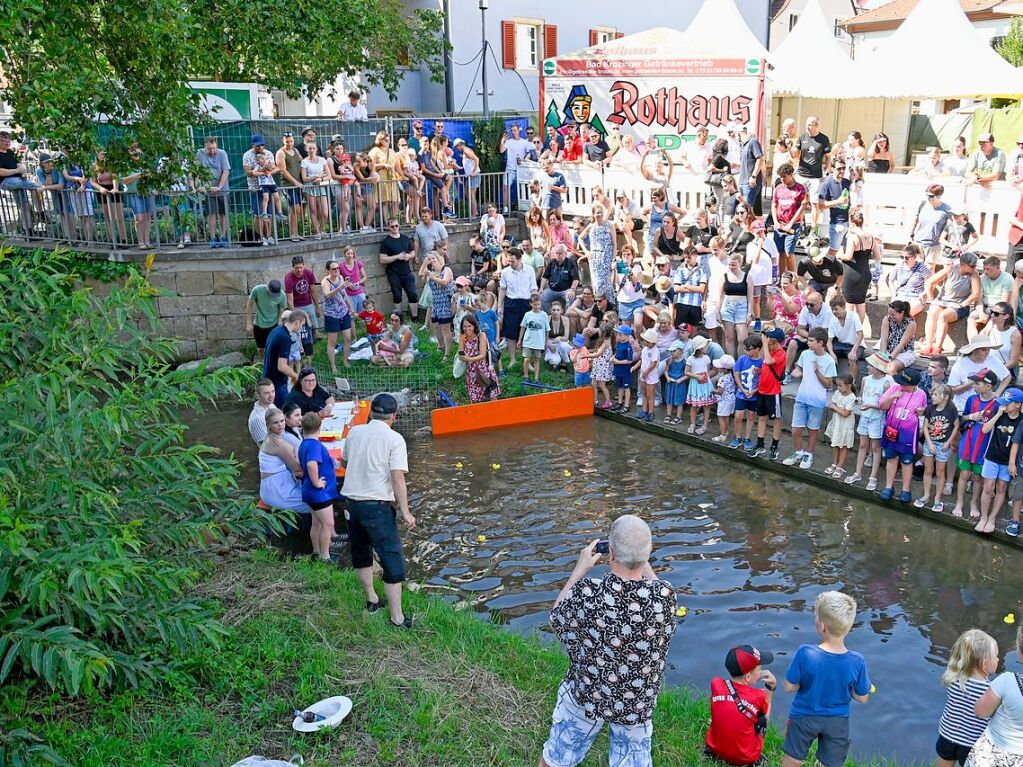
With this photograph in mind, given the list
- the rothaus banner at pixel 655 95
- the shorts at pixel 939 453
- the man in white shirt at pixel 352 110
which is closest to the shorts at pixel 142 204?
the man in white shirt at pixel 352 110

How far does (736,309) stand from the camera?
13203 millimetres

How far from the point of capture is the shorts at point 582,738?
4.64 meters

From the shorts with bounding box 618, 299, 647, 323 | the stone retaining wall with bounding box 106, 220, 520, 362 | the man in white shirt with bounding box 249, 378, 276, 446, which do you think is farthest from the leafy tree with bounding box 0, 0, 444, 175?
the shorts with bounding box 618, 299, 647, 323

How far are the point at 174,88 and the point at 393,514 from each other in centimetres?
747

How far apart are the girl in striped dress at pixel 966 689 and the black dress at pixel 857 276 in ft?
27.7

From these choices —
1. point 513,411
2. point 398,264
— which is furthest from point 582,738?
point 398,264

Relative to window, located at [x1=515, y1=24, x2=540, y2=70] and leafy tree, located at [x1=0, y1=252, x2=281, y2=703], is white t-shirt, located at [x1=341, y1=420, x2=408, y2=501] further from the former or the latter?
window, located at [x1=515, y1=24, x2=540, y2=70]

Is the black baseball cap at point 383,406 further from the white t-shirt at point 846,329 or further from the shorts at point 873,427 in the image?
the white t-shirt at point 846,329

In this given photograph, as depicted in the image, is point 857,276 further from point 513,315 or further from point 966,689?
point 966,689

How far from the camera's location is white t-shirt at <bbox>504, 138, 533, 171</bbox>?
2044 cm

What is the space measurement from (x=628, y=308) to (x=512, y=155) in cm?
755

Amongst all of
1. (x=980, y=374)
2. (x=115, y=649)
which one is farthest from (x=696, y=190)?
(x=115, y=649)

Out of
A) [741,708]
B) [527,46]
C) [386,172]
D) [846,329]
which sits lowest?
[741,708]

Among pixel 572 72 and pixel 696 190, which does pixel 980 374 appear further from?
pixel 572 72
